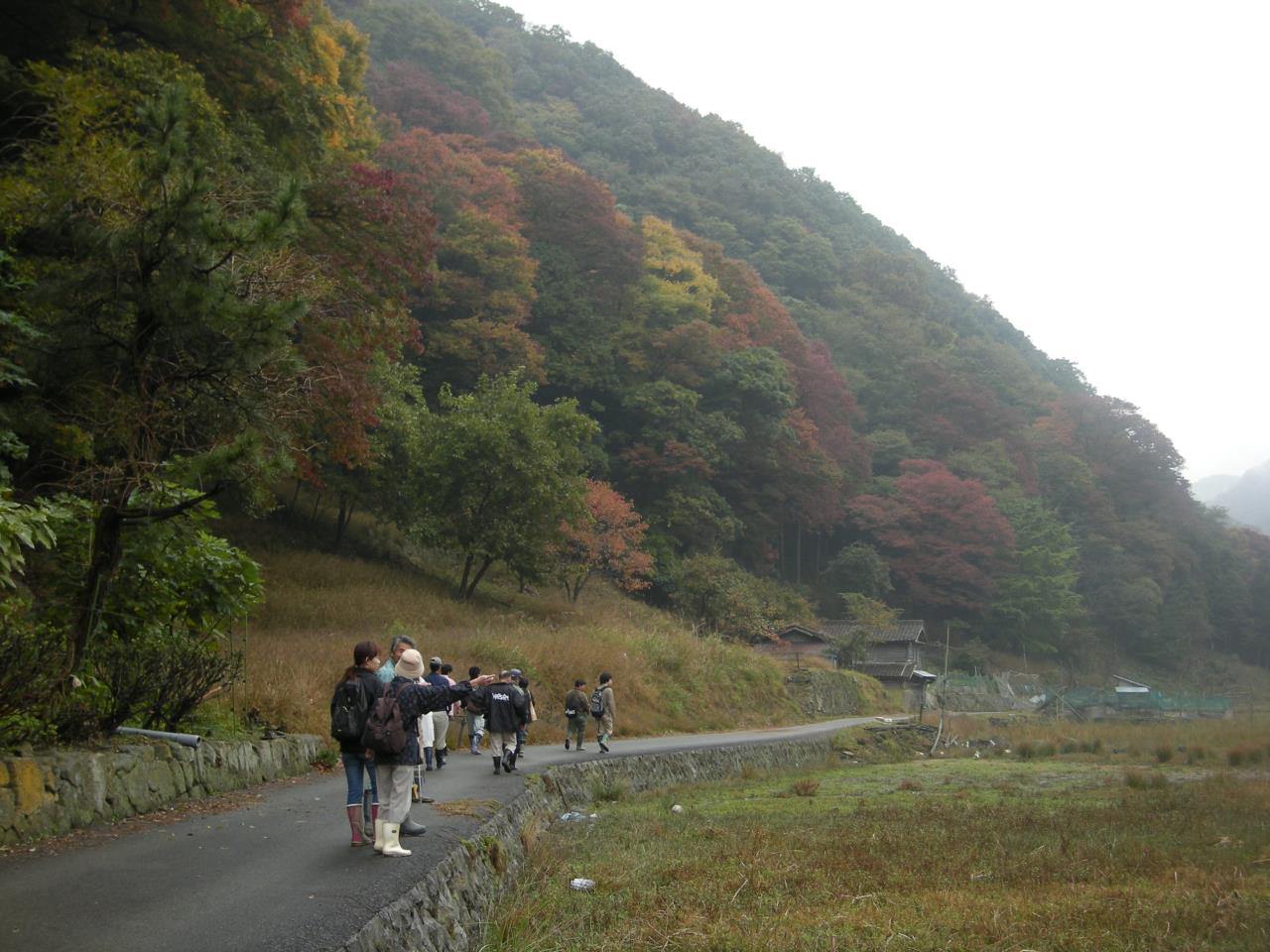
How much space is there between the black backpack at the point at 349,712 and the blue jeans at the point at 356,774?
185 mm

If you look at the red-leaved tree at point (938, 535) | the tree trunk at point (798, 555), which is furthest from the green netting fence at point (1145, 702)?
the tree trunk at point (798, 555)

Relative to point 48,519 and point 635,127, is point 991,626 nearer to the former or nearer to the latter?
point 635,127

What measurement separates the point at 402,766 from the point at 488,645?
48.3ft

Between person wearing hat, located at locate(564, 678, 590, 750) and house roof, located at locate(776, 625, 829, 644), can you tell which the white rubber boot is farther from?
house roof, located at locate(776, 625, 829, 644)

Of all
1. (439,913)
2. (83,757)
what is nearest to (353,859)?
(439,913)

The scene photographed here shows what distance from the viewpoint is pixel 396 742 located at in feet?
25.1

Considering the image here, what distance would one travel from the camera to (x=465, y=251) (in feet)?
137

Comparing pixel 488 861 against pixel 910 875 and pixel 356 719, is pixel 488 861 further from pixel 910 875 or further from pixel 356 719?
pixel 910 875

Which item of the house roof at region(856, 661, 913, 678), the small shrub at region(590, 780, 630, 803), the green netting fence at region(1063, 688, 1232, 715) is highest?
the small shrub at region(590, 780, 630, 803)

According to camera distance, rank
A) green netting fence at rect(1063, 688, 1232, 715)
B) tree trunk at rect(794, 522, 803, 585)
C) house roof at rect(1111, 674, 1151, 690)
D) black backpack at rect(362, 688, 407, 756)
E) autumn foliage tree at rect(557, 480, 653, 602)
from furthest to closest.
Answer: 1. house roof at rect(1111, 674, 1151, 690)
2. tree trunk at rect(794, 522, 803, 585)
3. green netting fence at rect(1063, 688, 1232, 715)
4. autumn foliage tree at rect(557, 480, 653, 602)
5. black backpack at rect(362, 688, 407, 756)

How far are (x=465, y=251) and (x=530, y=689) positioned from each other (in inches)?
945

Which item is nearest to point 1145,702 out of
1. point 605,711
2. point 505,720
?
point 605,711

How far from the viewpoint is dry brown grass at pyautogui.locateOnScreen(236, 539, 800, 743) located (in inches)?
639

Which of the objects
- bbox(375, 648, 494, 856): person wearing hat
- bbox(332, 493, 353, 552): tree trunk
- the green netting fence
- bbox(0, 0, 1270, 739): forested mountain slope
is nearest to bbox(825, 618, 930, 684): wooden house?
bbox(0, 0, 1270, 739): forested mountain slope
